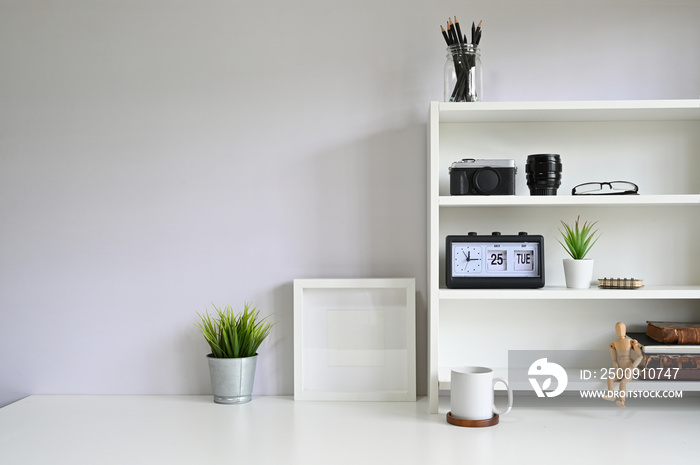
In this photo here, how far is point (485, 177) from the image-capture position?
5.52 ft

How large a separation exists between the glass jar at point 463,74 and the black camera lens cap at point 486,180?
20cm

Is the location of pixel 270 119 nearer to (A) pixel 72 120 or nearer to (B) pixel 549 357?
(A) pixel 72 120

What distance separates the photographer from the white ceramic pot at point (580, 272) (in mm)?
1708

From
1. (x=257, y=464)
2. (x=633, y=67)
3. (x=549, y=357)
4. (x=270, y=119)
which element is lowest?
(x=257, y=464)

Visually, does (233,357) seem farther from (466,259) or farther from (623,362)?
(623,362)

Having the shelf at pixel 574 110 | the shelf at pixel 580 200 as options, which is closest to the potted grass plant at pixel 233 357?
the shelf at pixel 580 200

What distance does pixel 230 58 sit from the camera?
189 cm

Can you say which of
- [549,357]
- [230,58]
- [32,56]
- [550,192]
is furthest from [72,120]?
[549,357]

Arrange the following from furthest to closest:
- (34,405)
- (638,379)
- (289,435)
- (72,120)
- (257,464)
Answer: (72,120) → (34,405) → (638,379) → (289,435) → (257,464)

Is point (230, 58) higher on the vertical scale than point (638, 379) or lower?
higher

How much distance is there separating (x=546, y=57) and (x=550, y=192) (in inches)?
16.7

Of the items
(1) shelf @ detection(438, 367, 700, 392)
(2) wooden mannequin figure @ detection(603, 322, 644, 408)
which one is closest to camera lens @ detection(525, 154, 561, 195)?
(2) wooden mannequin figure @ detection(603, 322, 644, 408)

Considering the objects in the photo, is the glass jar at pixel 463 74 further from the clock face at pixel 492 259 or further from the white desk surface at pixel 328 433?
the white desk surface at pixel 328 433

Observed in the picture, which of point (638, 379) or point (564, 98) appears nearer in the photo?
point (638, 379)
